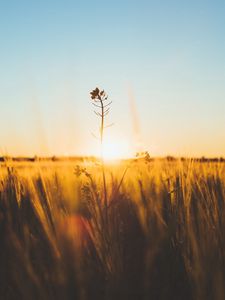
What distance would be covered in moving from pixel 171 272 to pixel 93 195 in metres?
0.45

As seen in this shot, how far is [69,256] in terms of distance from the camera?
148cm

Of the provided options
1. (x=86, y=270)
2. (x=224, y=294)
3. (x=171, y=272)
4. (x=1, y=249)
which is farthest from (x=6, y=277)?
(x=224, y=294)

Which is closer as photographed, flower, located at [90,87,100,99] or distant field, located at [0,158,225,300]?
distant field, located at [0,158,225,300]

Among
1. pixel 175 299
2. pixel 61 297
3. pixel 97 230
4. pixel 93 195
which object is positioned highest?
pixel 93 195

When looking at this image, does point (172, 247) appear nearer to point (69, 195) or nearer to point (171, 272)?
point (171, 272)

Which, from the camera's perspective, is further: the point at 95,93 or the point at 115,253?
the point at 95,93

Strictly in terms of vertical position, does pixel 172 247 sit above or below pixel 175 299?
above

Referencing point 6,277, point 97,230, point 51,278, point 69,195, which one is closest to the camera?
point 51,278

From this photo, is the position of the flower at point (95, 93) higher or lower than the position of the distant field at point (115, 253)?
higher

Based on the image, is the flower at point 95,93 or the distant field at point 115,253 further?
the flower at point 95,93

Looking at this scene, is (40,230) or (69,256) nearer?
(69,256)

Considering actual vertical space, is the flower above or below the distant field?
above

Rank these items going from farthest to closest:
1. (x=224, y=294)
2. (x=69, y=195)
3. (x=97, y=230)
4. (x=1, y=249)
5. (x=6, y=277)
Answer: (x=69, y=195)
(x=1, y=249)
(x=6, y=277)
(x=97, y=230)
(x=224, y=294)

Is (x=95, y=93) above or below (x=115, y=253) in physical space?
above
